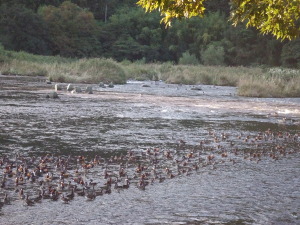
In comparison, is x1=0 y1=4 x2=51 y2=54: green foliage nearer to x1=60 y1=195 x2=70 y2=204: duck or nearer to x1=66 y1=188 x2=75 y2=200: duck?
x1=66 y1=188 x2=75 y2=200: duck

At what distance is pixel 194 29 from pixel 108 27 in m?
13.2

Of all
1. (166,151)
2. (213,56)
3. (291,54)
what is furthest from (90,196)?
(291,54)

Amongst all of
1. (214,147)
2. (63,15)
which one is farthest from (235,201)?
(63,15)

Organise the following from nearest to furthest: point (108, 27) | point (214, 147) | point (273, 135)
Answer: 1. point (214, 147)
2. point (273, 135)
3. point (108, 27)

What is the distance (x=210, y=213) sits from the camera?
7938 millimetres

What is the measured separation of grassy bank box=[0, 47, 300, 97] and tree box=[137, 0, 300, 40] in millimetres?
21532

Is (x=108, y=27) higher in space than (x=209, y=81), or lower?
higher

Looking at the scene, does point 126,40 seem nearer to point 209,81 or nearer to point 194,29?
point 194,29

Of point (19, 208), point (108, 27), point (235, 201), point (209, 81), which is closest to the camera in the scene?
point (19, 208)

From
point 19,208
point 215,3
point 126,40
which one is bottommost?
point 19,208

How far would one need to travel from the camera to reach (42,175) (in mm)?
9789

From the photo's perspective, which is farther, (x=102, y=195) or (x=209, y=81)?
(x=209, y=81)

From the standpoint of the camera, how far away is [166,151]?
41.0ft

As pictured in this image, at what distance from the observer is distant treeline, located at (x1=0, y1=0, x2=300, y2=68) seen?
232 ft
